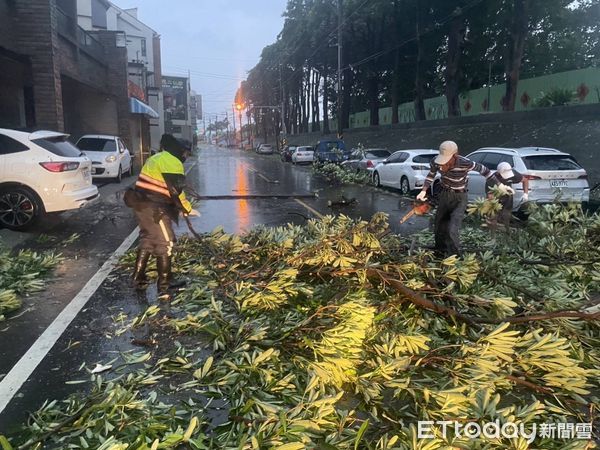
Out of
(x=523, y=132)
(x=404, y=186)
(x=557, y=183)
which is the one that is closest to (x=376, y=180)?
(x=404, y=186)

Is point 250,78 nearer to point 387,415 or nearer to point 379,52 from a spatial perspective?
point 379,52

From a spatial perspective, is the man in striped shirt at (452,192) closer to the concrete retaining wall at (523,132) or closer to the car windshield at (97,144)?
the concrete retaining wall at (523,132)

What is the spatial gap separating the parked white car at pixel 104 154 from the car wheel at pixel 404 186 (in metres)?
10.3

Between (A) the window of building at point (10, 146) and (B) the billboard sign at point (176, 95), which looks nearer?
(A) the window of building at point (10, 146)

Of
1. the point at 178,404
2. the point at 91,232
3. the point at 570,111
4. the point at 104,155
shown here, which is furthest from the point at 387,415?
the point at 570,111

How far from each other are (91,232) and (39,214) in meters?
0.94

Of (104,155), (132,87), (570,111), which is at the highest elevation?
(132,87)

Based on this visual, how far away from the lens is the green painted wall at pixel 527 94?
75.3ft

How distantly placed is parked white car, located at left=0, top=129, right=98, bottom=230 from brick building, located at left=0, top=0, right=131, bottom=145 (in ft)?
20.6

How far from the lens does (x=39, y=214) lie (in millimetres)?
8922

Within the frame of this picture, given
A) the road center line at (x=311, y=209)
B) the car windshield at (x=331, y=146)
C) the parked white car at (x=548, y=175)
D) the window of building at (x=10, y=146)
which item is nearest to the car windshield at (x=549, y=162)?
the parked white car at (x=548, y=175)

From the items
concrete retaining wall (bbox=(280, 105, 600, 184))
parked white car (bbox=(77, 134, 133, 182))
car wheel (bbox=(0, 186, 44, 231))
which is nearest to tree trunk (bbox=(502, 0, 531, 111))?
concrete retaining wall (bbox=(280, 105, 600, 184))

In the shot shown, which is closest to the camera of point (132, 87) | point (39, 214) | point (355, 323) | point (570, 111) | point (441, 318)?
point (355, 323)

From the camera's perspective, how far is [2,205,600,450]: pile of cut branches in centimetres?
292
